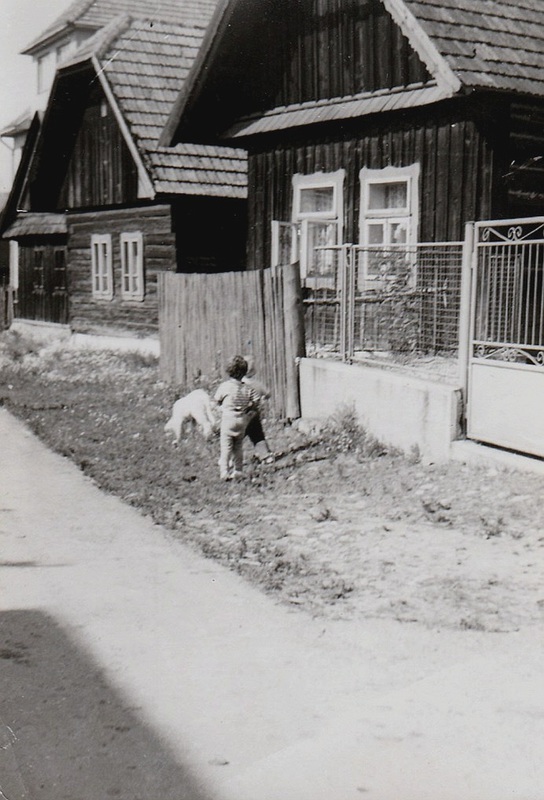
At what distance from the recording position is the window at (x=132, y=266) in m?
20.4

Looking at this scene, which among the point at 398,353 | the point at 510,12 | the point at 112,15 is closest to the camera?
the point at 398,353

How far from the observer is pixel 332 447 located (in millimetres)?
9727

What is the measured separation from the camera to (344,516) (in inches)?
293

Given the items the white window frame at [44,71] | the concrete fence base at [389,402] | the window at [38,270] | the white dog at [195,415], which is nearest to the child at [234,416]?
the concrete fence base at [389,402]

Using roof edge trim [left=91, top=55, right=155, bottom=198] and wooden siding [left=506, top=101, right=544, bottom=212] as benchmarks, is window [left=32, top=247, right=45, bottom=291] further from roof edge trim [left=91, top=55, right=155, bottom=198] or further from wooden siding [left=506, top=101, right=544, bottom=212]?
wooden siding [left=506, top=101, right=544, bottom=212]

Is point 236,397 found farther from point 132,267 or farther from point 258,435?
point 132,267

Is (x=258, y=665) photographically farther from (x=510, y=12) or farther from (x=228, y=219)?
(x=228, y=219)

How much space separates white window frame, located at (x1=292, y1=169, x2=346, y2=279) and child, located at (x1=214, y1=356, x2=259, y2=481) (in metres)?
4.96

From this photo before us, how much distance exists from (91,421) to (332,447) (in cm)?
357

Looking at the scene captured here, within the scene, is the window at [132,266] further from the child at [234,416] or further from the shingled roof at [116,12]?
the child at [234,416]

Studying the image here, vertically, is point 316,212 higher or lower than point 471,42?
lower

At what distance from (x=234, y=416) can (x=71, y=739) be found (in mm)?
5053

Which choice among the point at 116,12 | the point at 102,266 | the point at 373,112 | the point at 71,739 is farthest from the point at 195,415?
the point at 116,12

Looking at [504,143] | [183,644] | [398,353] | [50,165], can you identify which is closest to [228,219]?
[50,165]
